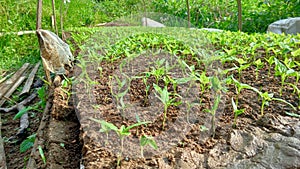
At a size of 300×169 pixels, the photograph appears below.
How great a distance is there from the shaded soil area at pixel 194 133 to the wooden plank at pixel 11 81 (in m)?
1.89

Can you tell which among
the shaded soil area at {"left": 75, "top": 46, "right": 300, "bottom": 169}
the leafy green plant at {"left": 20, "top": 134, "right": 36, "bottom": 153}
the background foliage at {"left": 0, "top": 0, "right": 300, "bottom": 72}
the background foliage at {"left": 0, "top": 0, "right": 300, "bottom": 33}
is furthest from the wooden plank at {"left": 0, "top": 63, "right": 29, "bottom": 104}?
the shaded soil area at {"left": 75, "top": 46, "right": 300, "bottom": 169}

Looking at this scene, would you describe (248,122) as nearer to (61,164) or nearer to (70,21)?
(61,164)

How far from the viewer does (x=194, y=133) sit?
4.30ft

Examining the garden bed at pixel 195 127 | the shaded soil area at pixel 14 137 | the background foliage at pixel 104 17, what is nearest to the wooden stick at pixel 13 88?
the shaded soil area at pixel 14 137

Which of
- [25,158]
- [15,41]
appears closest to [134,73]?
[25,158]

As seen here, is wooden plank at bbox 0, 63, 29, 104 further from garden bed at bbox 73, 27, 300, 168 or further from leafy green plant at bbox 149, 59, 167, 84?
leafy green plant at bbox 149, 59, 167, 84

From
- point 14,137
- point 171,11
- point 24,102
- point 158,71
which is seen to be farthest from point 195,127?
point 171,11

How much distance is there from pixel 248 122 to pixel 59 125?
1.00m

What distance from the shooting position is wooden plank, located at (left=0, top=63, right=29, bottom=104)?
3.30m

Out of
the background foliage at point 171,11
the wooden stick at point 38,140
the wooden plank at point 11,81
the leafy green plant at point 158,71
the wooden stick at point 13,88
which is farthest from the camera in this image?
the background foliage at point 171,11

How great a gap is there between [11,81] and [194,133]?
2.97 meters

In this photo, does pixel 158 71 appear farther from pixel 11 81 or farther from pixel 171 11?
pixel 171 11

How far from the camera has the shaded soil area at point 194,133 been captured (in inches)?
44.8

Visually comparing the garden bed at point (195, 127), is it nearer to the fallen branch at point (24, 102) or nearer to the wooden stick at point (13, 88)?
the fallen branch at point (24, 102)
